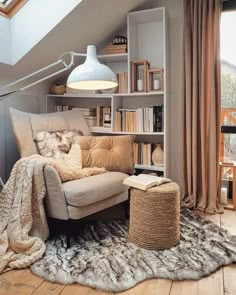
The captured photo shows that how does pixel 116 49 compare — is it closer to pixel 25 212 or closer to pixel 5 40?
pixel 5 40

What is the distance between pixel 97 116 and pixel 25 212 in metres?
1.56

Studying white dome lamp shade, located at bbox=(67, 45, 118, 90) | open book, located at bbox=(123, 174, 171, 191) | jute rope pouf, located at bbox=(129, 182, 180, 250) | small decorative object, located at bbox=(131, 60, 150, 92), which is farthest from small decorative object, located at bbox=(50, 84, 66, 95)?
jute rope pouf, located at bbox=(129, 182, 180, 250)

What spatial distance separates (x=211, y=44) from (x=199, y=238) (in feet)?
5.83

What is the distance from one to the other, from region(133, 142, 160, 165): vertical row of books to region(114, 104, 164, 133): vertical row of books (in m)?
0.16

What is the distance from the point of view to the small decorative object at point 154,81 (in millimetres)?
3076

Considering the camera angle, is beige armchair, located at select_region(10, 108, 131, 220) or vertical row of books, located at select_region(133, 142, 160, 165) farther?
vertical row of books, located at select_region(133, 142, 160, 165)

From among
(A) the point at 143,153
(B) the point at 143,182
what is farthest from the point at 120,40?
(B) the point at 143,182

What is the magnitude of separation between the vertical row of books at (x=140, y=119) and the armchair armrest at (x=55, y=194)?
50.8 inches

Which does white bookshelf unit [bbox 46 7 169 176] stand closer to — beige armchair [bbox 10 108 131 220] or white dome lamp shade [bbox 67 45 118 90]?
beige armchair [bbox 10 108 131 220]

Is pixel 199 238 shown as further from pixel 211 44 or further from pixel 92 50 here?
pixel 211 44

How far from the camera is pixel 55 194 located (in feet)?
7.04

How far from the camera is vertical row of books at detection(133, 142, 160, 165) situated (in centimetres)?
321

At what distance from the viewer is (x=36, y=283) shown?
173 centimetres

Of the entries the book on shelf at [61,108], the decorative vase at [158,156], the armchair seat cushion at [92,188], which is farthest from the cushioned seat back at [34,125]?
the decorative vase at [158,156]
